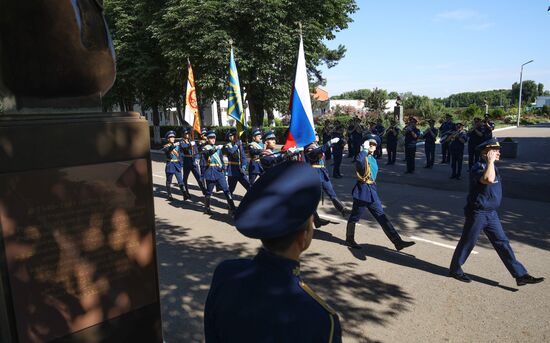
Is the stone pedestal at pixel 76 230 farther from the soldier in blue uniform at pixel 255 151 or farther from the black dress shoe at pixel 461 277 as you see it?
the soldier in blue uniform at pixel 255 151

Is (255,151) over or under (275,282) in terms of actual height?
under

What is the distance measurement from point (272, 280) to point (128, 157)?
2022 mm

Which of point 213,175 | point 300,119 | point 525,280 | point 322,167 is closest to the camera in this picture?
point 525,280

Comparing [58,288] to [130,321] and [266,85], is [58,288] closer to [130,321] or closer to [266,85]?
[130,321]

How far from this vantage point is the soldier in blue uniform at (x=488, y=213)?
522 centimetres

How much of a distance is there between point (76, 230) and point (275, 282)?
1.94 m

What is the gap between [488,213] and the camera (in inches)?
211

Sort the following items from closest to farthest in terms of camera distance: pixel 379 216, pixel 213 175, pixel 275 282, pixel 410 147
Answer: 1. pixel 275 282
2. pixel 379 216
3. pixel 213 175
4. pixel 410 147

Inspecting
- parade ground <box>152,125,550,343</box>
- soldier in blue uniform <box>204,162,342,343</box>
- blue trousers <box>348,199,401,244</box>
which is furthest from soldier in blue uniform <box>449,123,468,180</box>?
A: soldier in blue uniform <box>204,162,342,343</box>

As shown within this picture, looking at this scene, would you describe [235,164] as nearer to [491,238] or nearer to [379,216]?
[379,216]

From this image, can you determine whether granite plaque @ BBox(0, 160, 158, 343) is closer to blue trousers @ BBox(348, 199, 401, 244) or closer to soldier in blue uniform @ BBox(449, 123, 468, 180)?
blue trousers @ BBox(348, 199, 401, 244)

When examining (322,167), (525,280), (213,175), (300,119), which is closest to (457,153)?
(322,167)

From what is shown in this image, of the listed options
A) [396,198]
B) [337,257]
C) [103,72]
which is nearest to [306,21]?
[396,198]

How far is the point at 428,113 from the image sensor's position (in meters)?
44.2
